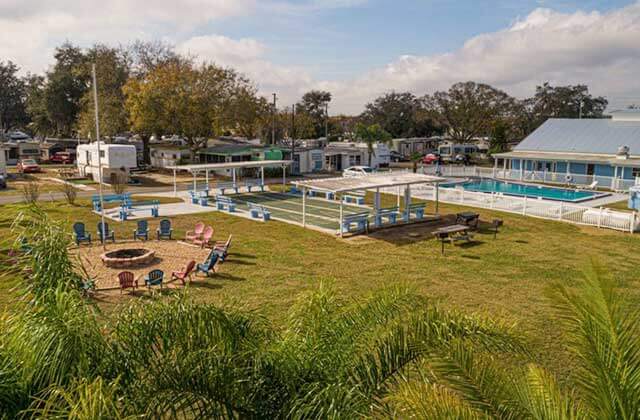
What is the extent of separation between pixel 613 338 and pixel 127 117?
2175 inches

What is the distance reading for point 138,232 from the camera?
64.6ft

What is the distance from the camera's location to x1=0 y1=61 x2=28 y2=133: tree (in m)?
82.6

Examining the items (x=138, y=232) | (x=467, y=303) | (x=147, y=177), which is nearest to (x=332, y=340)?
(x=467, y=303)

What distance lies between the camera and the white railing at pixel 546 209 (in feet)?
74.0

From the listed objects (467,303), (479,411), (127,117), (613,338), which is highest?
(127,117)

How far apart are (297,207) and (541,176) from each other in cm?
2404

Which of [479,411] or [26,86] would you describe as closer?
[479,411]

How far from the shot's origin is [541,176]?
41.8m

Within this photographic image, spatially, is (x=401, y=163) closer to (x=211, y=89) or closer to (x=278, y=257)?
(x=211, y=89)

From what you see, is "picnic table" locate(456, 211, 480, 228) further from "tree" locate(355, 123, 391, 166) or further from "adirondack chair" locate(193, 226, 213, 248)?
"tree" locate(355, 123, 391, 166)

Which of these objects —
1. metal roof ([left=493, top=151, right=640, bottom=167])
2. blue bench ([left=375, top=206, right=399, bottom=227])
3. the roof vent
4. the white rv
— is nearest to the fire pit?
blue bench ([left=375, top=206, right=399, bottom=227])

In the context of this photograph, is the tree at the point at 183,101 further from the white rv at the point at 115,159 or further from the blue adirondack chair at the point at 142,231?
the blue adirondack chair at the point at 142,231

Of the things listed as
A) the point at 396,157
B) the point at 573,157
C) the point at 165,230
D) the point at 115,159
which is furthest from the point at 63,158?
the point at 573,157

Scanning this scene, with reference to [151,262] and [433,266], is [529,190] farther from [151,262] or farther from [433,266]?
[151,262]
